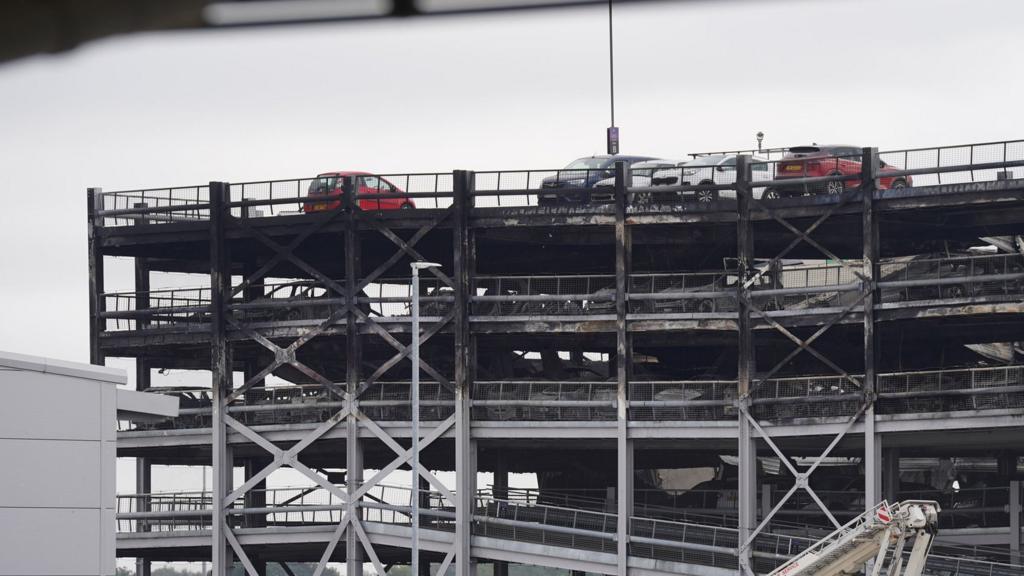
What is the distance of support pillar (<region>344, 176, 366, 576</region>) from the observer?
70438 mm

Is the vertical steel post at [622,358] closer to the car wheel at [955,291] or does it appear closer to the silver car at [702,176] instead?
the silver car at [702,176]

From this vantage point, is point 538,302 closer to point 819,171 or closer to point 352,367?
point 352,367

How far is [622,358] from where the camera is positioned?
68.3m

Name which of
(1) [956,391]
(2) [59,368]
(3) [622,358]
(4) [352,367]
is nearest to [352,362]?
(4) [352,367]

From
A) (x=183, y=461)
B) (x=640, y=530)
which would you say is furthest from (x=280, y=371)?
(x=640, y=530)

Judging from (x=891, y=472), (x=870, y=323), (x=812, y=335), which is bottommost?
(x=891, y=472)

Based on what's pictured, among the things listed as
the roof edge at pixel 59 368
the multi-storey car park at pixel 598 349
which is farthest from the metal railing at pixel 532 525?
the roof edge at pixel 59 368

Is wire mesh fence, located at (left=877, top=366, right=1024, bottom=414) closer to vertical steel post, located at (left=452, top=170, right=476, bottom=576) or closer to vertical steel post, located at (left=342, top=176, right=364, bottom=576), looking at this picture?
vertical steel post, located at (left=452, top=170, right=476, bottom=576)

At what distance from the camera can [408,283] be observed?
256 feet

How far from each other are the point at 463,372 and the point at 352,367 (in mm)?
4622

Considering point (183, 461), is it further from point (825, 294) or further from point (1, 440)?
point (1, 440)

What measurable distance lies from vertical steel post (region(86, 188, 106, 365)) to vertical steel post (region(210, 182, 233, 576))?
6.18 meters

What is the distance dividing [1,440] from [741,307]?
39.8 m

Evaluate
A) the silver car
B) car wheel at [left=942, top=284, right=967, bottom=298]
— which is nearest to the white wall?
the silver car
